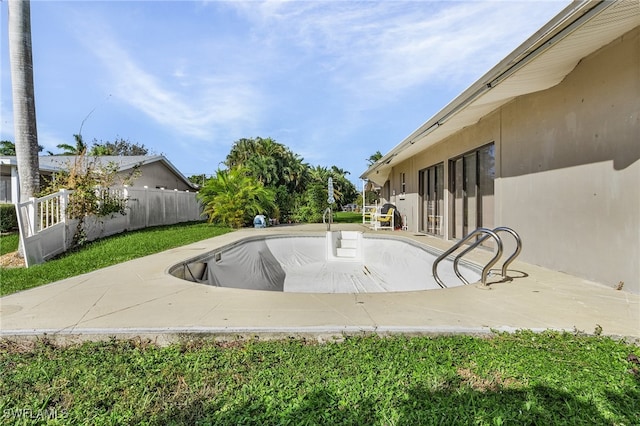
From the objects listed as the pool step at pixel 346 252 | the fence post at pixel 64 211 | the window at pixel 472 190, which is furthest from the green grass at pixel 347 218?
the fence post at pixel 64 211

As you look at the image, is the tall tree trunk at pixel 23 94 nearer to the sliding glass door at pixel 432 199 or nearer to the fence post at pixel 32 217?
the fence post at pixel 32 217

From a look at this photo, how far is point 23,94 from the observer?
7375mm

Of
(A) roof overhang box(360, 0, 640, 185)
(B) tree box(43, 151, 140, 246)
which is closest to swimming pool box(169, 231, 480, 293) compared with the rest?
(A) roof overhang box(360, 0, 640, 185)

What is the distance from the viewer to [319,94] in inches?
690

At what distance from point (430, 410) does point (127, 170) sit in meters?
19.8

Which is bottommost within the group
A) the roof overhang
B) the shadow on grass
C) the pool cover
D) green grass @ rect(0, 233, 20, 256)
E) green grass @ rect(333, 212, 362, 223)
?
the pool cover

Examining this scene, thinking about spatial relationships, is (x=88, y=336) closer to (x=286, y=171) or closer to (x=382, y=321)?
(x=382, y=321)

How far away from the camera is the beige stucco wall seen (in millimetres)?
4031

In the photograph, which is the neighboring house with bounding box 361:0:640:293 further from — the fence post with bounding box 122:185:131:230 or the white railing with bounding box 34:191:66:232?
the fence post with bounding box 122:185:131:230

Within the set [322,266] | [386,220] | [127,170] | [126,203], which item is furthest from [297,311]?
[127,170]

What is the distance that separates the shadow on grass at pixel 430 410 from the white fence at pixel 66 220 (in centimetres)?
688

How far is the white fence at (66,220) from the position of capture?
6848 millimetres

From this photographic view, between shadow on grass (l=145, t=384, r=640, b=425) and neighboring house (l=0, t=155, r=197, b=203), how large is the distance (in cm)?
1146

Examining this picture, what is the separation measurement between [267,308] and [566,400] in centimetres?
257
